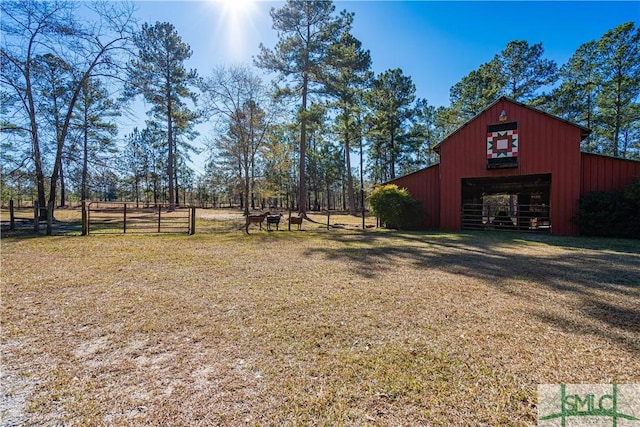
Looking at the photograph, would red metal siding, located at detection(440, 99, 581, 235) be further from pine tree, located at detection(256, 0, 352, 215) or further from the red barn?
pine tree, located at detection(256, 0, 352, 215)

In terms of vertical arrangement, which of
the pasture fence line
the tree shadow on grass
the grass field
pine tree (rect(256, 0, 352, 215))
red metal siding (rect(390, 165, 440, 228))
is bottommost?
the grass field

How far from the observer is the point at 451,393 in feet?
6.80

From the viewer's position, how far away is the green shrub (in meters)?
14.6

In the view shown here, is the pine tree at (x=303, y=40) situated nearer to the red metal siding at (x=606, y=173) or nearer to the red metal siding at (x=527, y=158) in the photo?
the red metal siding at (x=527, y=158)

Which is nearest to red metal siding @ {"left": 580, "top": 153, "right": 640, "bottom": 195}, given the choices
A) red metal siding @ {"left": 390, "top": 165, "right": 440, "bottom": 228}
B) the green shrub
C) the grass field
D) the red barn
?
the red barn

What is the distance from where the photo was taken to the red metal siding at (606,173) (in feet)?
36.3

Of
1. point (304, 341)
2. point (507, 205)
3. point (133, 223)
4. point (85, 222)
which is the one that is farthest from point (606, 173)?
point (133, 223)

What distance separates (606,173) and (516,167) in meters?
3.02

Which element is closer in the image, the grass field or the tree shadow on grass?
the grass field

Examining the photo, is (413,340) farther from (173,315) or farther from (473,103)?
(473,103)

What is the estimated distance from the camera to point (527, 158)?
12.7m

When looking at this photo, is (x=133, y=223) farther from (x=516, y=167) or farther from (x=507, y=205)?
(x=507, y=205)

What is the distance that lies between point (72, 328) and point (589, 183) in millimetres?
16455

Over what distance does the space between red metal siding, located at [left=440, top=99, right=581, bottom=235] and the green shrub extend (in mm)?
1352
